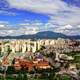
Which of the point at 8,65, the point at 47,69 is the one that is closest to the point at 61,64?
the point at 47,69

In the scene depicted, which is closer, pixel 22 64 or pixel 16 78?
pixel 16 78

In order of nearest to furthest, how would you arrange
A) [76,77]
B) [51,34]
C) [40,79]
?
1. [76,77]
2. [40,79]
3. [51,34]

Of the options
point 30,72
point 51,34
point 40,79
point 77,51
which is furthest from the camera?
point 51,34

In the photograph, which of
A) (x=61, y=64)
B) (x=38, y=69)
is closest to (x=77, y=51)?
(x=61, y=64)

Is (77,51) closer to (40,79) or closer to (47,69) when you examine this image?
(47,69)

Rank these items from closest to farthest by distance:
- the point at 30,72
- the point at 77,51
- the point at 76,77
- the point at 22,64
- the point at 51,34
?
the point at 76,77 → the point at 30,72 → the point at 22,64 → the point at 77,51 → the point at 51,34

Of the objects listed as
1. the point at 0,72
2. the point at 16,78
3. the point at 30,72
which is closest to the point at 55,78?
the point at 16,78

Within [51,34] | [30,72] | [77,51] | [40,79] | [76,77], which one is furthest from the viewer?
[51,34]

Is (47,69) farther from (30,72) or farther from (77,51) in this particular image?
(77,51)

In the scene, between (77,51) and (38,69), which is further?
(77,51)
